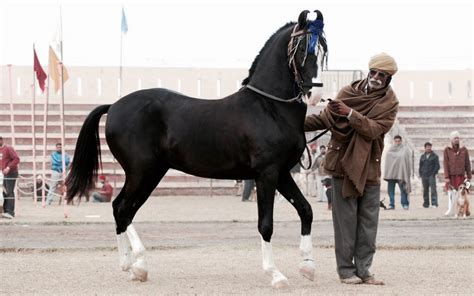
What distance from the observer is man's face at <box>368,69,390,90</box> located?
36.2 ft

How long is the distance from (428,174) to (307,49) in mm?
19510

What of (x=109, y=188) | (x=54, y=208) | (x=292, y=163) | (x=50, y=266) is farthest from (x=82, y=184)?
(x=109, y=188)

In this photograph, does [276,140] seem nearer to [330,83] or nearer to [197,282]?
[197,282]

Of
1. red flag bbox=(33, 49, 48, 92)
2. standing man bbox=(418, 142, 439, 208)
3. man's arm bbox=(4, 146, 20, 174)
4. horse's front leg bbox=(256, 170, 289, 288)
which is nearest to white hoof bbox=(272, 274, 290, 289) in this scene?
horse's front leg bbox=(256, 170, 289, 288)

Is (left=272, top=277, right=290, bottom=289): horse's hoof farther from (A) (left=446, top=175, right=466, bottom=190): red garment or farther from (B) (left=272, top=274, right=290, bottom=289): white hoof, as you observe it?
(A) (left=446, top=175, right=466, bottom=190): red garment

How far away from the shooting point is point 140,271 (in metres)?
11.1

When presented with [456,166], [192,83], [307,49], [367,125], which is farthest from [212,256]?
[192,83]

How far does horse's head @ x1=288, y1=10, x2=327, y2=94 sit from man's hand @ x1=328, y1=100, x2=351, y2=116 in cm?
35

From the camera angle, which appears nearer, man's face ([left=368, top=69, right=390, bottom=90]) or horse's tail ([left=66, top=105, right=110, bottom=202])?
man's face ([left=368, top=69, right=390, bottom=90])

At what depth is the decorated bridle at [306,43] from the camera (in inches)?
423

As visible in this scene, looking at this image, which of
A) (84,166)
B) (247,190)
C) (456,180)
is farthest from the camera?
(247,190)

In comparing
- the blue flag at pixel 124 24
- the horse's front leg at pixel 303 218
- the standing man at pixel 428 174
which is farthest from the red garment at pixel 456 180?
the blue flag at pixel 124 24

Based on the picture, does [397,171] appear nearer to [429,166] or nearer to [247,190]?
[429,166]

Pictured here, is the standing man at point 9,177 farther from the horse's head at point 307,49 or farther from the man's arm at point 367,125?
the man's arm at point 367,125
